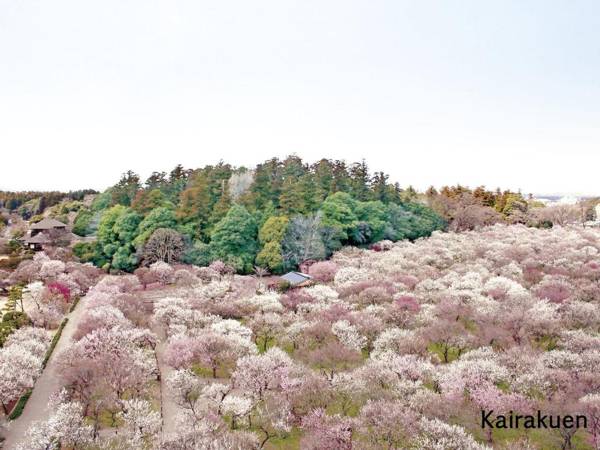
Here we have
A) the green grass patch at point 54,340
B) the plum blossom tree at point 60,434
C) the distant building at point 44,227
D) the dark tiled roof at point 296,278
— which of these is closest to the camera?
the plum blossom tree at point 60,434

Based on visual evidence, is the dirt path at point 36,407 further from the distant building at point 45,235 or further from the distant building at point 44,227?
the distant building at point 44,227

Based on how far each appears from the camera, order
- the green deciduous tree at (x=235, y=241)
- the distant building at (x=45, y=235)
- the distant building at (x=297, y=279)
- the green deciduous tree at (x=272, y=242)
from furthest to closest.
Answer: the distant building at (x=45, y=235) → the green deciduous tree at (x=235, y=241) → the green deciduous tree at (x=272, y=242) → the distant building at (x=297, y=279)

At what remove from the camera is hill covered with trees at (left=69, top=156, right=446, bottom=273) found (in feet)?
140

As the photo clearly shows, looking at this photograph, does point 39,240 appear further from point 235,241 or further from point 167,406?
point 167,406

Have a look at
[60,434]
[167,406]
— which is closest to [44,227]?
[167,406]

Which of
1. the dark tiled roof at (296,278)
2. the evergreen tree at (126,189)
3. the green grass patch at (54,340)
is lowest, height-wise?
the green grass patch at (54,340)

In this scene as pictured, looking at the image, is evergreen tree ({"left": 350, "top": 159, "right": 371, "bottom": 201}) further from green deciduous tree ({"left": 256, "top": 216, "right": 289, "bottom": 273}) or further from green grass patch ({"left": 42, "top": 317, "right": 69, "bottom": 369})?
green grass patch ({"left": 42, "top": 317, "right": 69, "bottom": 369})

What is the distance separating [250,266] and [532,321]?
1058 inches

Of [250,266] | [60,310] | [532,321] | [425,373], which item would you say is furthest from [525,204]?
[60,310]

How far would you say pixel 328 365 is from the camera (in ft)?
59.9

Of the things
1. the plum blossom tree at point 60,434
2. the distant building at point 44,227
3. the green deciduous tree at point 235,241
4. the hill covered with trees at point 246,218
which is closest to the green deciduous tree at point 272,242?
the hill covered with trees at point 246,218

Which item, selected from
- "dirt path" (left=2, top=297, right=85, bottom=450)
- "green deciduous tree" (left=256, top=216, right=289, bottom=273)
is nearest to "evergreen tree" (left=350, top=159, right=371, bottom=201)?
"green deciduous tree" (left=256, top=216, right=289, bottom=273)

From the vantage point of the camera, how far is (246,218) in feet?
145

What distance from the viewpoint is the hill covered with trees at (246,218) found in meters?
42.8
